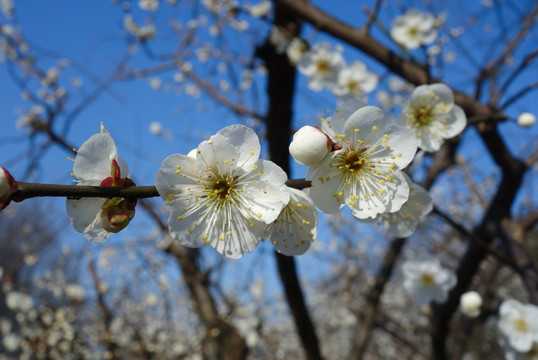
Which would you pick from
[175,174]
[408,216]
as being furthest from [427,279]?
[175,174]

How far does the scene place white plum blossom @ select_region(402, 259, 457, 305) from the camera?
2.36 meters

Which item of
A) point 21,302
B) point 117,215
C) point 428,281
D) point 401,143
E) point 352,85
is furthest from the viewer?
point 21,302

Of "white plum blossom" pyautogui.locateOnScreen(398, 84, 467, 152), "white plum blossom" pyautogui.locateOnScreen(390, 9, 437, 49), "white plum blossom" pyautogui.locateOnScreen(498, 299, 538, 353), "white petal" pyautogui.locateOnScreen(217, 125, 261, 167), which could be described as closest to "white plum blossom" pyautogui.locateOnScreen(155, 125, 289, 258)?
"white petal" pyautogui.locateOnScreen(217, 125, 261, 167)

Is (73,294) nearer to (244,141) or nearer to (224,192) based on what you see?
(224,192)

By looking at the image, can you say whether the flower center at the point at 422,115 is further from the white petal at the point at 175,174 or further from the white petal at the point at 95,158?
the white petal at the point at 95,158

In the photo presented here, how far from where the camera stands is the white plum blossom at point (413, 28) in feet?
8.91

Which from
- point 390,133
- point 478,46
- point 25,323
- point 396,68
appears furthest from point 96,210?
point 25,323

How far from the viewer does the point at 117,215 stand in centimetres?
74

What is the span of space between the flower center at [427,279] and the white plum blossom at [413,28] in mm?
1499

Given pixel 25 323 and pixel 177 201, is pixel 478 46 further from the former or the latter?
pixel 25 323

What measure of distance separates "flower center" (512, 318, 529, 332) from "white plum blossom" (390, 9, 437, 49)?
177 cm

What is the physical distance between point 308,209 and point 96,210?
0.44m

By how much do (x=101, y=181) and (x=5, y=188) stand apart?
20 cm

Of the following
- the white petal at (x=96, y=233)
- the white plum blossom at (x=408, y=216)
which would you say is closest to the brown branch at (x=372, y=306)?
the white plum blossom at (x=408, y=216)
